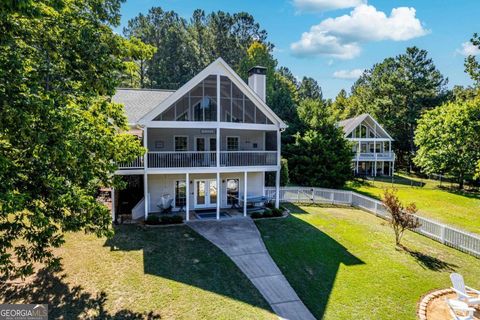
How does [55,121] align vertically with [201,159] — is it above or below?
above

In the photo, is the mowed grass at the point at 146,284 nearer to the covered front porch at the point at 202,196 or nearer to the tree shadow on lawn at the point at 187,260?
the tree shadow on lawn at the point at 187,260

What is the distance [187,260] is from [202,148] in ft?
31.0

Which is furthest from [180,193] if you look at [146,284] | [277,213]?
[146,284]

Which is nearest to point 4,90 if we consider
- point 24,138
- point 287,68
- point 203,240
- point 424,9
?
point 24,138

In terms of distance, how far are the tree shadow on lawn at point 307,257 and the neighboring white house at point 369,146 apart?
26.7 meters

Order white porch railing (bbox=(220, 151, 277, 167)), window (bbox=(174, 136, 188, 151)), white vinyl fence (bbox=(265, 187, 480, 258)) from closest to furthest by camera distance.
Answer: white vinyl fence (bbox=(265, 187, 480, 258)) < white porch railing (bbox=(220, 151, 277, 167)) < window (bbox=(174, 136, 188, 151))

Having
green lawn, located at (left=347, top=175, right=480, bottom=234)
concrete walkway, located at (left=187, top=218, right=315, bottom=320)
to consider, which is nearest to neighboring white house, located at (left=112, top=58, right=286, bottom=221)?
concrete walkway, located at (left=187, top=218, right=315, bottom=320)

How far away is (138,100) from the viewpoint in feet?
69.5

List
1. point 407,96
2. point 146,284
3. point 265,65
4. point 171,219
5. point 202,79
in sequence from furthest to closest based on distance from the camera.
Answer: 1. point 265,65
2. point 407,96
3. point 202,79
4. point 171,219
5. point 146,284

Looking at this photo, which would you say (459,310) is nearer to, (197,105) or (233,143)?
(197,105)

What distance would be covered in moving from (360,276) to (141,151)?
9414mm

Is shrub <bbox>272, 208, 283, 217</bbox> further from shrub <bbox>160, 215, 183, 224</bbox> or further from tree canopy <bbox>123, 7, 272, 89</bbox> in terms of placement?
tree canopy <bbox>123, 7, 272, 89</bbox>

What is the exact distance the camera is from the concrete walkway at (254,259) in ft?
32.2

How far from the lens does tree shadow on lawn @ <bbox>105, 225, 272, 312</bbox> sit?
1057 centimetres
